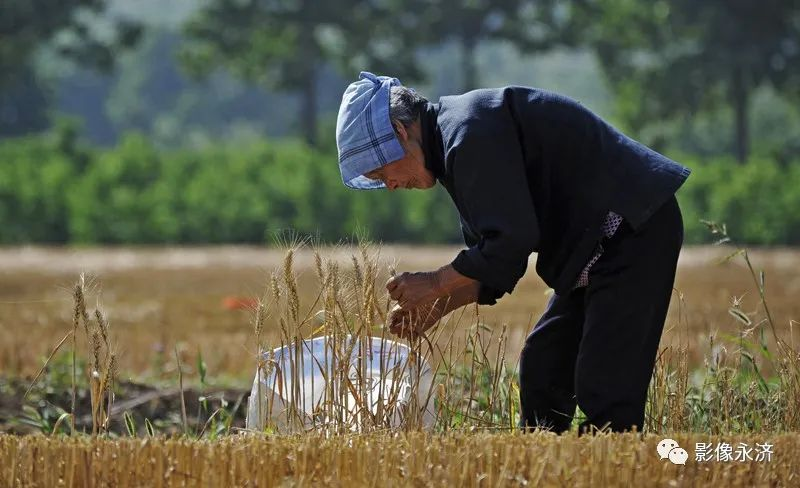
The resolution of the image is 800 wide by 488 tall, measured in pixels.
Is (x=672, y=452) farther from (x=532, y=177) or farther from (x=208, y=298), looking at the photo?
(x=208, y=298)

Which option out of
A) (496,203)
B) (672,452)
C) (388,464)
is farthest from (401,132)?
(672,452)

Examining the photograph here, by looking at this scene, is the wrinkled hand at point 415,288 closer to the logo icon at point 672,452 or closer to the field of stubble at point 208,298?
the field of stubble at point 208,298

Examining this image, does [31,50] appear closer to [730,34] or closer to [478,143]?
[730,34]

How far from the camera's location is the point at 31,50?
1294 inches

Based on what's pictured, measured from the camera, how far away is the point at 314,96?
4016 centimetres

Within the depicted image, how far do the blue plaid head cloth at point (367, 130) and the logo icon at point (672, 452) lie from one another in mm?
1076

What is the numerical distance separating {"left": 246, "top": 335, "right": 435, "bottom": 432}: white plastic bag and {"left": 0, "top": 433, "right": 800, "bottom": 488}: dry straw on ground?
0.56 meters

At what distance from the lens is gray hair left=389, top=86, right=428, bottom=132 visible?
4.19m

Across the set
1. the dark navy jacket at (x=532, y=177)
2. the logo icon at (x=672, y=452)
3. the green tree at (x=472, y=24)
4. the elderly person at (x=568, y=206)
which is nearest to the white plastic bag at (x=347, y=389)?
the elderly person at (x=568, y=206)

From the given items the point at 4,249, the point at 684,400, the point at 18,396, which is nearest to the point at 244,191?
the point at 4,249

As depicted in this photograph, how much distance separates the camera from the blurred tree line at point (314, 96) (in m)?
27.3

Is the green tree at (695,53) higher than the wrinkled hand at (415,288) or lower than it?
higher

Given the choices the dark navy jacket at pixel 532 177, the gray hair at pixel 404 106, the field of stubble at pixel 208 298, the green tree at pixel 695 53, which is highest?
the green tree at pixel 695 53

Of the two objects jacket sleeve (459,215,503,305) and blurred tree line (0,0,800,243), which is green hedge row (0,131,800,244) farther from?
jacket sleeve (459,215,503,305)
